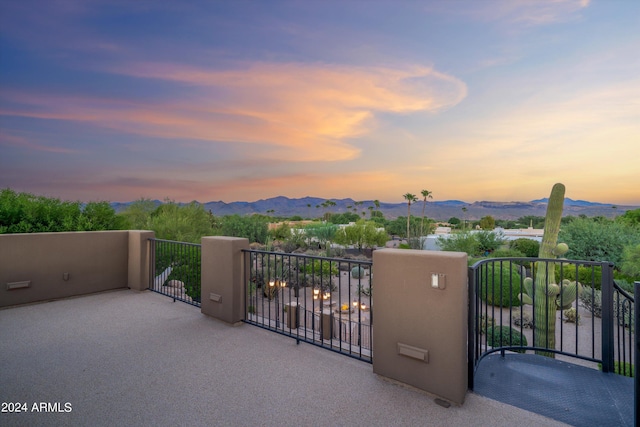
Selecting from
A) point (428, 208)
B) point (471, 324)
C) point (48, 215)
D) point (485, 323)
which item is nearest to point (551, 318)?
point (485, 323)

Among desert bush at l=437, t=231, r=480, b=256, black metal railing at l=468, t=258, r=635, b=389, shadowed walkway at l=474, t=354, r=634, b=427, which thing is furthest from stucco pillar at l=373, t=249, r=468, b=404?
desert bush at l=437, t=231, r=480, b=256

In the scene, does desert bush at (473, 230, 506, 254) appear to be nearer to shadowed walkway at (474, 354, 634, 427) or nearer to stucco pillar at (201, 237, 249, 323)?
shadowed walkway at (474, 354, 634, 427)

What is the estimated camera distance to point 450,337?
7.39 feet

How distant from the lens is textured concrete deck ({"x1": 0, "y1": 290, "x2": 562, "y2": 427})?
2094mm

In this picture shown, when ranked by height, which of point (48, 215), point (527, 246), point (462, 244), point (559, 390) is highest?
point (48, 215)

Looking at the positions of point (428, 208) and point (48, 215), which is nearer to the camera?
point (48, 215)

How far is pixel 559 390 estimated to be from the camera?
8.20 feet

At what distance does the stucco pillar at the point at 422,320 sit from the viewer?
2.23 m

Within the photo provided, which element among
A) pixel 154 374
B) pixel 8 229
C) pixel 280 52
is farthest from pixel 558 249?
pixel 8 229

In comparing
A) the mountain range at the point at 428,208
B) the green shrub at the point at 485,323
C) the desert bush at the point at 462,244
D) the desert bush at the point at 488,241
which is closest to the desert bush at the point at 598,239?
the desert bush at the point at 462,244

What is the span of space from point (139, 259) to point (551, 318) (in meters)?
8.27

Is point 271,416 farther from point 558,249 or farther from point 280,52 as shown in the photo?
point 280,52

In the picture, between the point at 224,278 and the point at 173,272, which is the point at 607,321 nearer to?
the point at 224,278

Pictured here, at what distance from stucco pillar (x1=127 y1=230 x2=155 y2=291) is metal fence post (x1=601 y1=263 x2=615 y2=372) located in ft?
22.1
